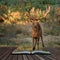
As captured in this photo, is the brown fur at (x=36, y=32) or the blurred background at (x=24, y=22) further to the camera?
the blurred background at (x=24, y=22)

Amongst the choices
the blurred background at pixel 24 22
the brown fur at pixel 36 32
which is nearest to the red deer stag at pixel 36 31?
the brown fur at pixel 36 32

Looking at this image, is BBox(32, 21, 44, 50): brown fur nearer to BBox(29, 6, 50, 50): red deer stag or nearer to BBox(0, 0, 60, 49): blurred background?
BBox(29, 6, 50, 50): red deer stag

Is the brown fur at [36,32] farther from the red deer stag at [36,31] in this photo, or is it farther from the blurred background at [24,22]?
the blurred background at [24,22]

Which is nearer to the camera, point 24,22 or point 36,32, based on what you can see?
point 36,32

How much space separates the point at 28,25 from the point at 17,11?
0.56 meters

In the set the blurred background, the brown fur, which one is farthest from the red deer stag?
the blurred background

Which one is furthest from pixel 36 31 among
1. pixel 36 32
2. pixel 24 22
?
pixel 24 22

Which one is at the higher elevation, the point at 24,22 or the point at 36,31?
the point at 24,22

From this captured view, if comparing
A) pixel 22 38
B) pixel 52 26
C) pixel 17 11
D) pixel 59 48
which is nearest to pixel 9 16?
pixel 17 11

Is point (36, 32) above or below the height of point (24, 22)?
below

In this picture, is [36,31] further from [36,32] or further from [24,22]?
[24,22]

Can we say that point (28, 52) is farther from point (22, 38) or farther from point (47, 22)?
point (47, 22)

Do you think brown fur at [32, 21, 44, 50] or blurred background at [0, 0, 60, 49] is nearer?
brown fur at [32, 21, 44, 50]

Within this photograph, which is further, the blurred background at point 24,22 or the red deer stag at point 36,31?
the blurred background at point 24,22
